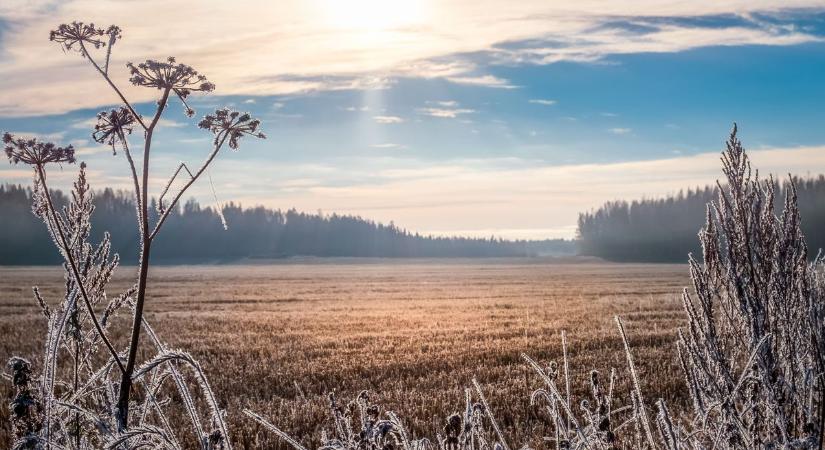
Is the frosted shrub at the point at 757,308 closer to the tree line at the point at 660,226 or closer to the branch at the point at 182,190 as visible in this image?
the branch at the point at 182,190

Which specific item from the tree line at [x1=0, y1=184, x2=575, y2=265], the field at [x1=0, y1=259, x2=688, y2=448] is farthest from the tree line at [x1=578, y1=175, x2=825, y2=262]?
the field at [x1=0, y1=259, x2=688, y2=448]

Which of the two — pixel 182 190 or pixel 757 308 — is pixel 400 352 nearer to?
pixel 757 308

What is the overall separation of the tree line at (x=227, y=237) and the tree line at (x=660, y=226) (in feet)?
130

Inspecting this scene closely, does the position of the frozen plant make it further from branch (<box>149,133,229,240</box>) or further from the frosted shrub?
branch (<box>149,133,229,240</box>)

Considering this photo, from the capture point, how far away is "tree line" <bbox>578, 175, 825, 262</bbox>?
12971 cm

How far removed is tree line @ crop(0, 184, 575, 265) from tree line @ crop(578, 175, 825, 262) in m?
39.7

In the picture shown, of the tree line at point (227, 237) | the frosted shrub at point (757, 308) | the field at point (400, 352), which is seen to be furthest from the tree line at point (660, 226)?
the frosted shrub at point (757, 308)

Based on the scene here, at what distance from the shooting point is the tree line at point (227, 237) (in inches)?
5404

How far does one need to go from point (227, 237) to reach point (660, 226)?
92686 mm

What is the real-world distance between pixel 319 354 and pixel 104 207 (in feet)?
526

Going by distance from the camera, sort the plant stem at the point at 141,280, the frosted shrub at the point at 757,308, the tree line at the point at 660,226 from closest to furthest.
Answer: the plant stem at the point at 141,280 < the frosted shrub at the point at 757,308 < the tree line at the point at 660,226

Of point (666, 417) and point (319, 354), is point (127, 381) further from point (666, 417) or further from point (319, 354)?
point (319, 354)

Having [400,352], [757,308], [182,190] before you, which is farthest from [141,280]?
[400,352]

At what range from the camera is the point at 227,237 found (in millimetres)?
163000
